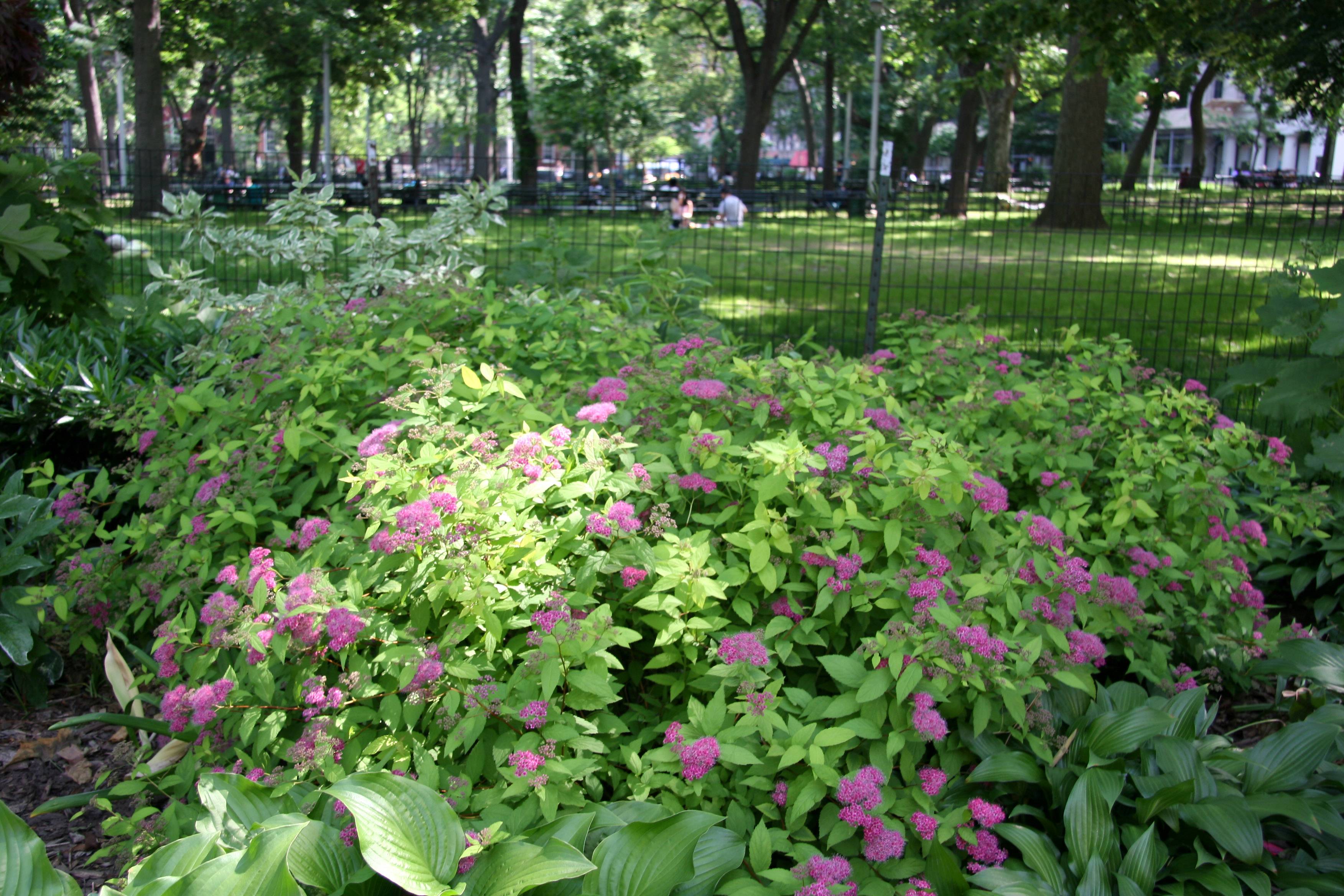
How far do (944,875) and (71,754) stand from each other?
8.74 ft

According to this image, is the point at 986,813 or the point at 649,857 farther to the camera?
the point at 986,813

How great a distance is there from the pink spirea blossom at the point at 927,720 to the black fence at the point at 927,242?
308 centimetres

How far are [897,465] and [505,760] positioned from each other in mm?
1308

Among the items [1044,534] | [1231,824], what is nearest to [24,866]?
[1044,534]

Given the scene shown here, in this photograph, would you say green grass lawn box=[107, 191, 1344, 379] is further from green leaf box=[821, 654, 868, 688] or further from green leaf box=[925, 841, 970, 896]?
green leaf box=[925, 841, 970, 896]

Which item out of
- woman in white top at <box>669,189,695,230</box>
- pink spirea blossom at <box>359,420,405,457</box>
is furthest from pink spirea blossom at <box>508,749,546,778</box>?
woman in white top at <box>669,189,695,230</box>

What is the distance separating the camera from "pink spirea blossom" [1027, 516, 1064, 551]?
275 centimetres

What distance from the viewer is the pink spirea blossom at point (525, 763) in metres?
2.13

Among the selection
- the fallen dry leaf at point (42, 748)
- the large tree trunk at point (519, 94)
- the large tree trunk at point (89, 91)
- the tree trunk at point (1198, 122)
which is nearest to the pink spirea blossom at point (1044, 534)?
the fallen dry leaf at point (42, 748)

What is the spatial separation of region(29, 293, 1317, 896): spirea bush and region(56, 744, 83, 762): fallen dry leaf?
0.40m

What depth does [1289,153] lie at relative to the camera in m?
67.7

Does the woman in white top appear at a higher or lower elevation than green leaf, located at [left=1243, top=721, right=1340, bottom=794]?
higher

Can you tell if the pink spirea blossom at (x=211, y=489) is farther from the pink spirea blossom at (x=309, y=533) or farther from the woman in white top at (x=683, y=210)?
the woman in white top at (x=683, y=210)

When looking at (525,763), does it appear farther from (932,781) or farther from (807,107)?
(807,107)
